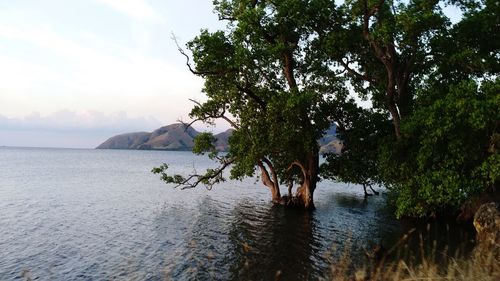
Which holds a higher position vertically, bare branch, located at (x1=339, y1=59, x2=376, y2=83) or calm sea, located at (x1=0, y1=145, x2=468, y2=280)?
bare branch, located at (x1=339, y1=59, x2=376, y2=83)

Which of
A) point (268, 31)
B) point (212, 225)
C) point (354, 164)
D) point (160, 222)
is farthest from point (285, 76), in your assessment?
point (160, 222)

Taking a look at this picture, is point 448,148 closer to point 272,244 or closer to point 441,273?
point 272,244

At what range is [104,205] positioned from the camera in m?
49.7

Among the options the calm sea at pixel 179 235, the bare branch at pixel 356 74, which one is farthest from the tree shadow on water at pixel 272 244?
the bare branch at pixel 356 74

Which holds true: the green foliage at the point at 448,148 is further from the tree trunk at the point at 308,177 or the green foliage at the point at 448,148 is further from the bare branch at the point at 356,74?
the tree trunk at the point at 308,177

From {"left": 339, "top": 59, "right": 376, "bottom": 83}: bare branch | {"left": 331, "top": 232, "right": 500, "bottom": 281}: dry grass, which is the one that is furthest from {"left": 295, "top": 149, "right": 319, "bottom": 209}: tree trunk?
{"left": 331, "top": 232, "right": 500, "bottom": 281}: dry grass

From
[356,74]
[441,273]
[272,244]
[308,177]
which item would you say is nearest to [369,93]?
[356,74]

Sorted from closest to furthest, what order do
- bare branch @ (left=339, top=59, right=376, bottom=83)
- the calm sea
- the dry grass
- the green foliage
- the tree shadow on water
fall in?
the dry grass → the tree shadow on water → the calm sea → the green foliage → bare branch @ (left=339, top=59, right=376, bottom=83)

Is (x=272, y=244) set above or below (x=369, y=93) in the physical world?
below

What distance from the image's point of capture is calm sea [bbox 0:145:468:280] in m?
23.1

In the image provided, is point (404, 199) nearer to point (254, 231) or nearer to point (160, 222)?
point (254, 231)

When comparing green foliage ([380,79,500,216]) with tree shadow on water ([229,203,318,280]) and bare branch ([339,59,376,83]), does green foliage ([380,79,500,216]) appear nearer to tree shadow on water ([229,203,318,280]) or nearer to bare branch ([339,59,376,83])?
bare branch ([339,59,376,83])

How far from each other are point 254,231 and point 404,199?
41.2 ft

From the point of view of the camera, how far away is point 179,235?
32.3m
